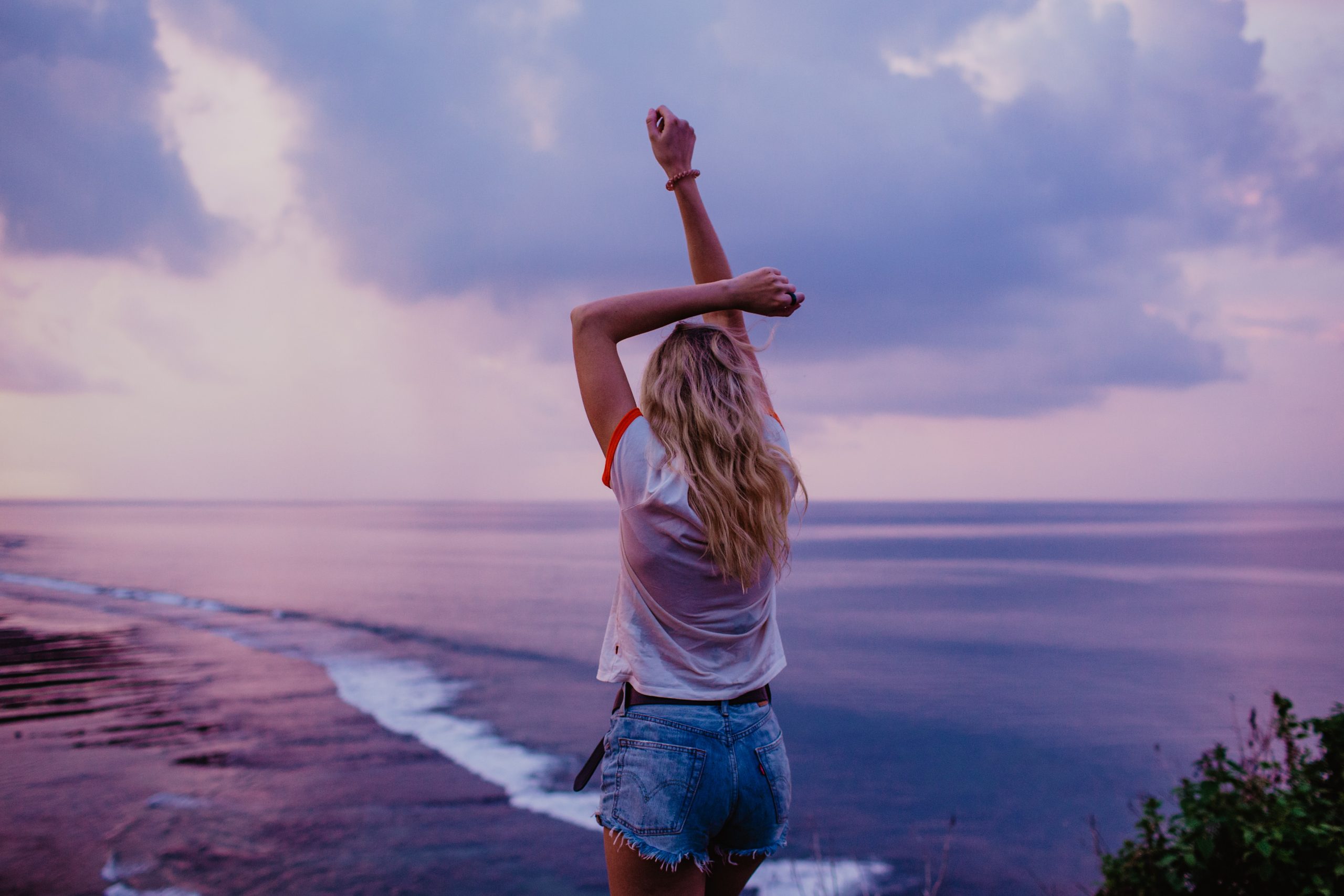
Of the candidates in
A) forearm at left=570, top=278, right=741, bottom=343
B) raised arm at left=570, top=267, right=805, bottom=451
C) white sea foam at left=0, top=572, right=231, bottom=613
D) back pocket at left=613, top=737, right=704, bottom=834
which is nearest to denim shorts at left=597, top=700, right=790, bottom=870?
back pocket at left=613, top=737, right=704, bottom=834

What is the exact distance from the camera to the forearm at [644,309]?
1877 millimetres

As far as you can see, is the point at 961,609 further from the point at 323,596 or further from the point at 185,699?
the point at 185,699

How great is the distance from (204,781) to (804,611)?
21.7 metres

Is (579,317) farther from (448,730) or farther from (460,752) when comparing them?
(448,730)

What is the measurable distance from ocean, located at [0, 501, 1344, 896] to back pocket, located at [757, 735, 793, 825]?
2203mm

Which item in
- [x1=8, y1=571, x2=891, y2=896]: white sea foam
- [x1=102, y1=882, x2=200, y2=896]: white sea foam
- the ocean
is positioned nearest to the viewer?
[x1=102, y1=882, x2=200, y2=896]: white sea foam

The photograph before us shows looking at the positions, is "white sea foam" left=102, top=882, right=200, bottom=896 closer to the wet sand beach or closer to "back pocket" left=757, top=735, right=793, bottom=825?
the wet sand beach

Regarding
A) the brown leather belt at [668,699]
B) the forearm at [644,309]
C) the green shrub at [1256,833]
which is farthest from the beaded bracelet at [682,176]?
the green shrub at [1256,833]

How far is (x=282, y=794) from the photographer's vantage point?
8852 mm

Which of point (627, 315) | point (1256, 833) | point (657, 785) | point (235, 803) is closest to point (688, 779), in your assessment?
point (657, 785)

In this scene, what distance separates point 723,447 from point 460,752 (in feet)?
34.7

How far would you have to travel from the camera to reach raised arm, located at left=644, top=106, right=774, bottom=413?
90.0 inches

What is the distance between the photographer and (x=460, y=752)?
11.1m

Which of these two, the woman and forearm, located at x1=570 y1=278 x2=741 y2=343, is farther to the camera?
forearm, located at x1=570 y1=278 x2=741 y2=343
